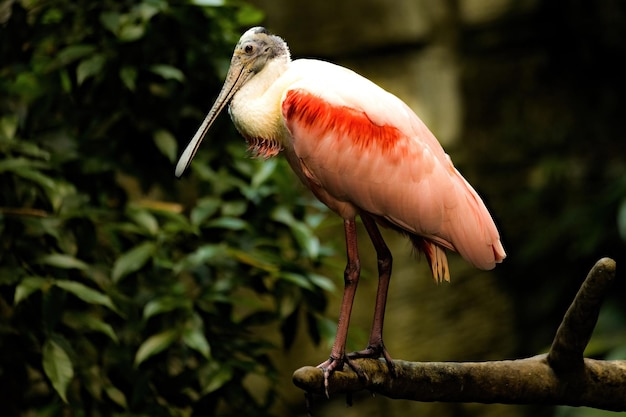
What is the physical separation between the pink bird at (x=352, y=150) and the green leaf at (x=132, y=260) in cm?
58

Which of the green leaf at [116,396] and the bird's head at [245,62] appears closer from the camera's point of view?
the bird's head at [245,62]

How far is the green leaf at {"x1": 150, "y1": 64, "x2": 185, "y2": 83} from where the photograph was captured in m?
2.45

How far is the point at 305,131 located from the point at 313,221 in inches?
34.9

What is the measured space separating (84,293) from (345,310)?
0.68m

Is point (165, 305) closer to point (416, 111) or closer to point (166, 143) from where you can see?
point (166, 143)

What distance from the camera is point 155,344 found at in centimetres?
235

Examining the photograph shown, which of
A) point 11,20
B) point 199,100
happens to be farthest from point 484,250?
point 11,20

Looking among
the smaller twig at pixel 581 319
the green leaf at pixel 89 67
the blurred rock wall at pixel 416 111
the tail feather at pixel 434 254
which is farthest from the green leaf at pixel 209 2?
the blurred rock wall at pixel 416 111

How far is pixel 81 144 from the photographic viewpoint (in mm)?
2520

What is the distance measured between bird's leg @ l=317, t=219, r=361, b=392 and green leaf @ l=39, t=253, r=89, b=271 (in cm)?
66

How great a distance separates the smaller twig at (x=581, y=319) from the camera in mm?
1825

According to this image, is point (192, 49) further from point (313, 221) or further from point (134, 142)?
point (313, 221)

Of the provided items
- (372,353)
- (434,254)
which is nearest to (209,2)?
(434,254)

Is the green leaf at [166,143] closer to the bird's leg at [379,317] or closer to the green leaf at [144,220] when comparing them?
the green leaf at [144,220]
